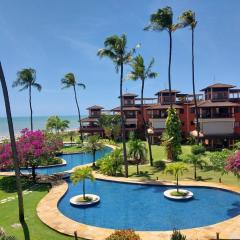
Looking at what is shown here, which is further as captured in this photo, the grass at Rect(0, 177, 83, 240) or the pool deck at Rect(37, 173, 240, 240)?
the grass at Rect(0, 177, 83, 240)

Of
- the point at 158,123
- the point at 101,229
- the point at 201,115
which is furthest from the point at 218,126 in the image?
the point at 101,229

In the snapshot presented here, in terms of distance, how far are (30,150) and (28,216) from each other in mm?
9402

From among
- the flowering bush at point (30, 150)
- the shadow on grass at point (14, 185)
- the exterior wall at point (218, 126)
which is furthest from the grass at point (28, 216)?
the exterior wall at point (218, 126)

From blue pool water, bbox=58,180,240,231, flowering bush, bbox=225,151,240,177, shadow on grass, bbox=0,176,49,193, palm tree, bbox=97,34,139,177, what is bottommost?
blue pool water, bbox=58,180,240,231

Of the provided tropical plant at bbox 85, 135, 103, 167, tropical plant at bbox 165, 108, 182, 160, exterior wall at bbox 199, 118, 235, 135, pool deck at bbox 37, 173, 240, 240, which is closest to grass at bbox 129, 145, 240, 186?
tropical plant at bbox 165, 108, 182, 160

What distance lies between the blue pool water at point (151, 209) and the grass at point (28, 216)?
2.17 metres

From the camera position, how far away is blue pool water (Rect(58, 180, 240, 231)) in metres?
19.2

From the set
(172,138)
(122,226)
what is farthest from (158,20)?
(122,226)

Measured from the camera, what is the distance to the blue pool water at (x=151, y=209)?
19203 mm

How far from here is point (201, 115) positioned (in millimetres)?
50250

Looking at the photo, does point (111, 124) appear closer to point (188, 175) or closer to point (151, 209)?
point (188, 175)

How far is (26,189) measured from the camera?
2738 centimetres

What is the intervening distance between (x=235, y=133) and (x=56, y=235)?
39407 millimetres

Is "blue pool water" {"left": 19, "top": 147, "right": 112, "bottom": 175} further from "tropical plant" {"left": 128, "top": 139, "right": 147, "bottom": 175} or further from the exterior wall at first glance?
the exterior wall
